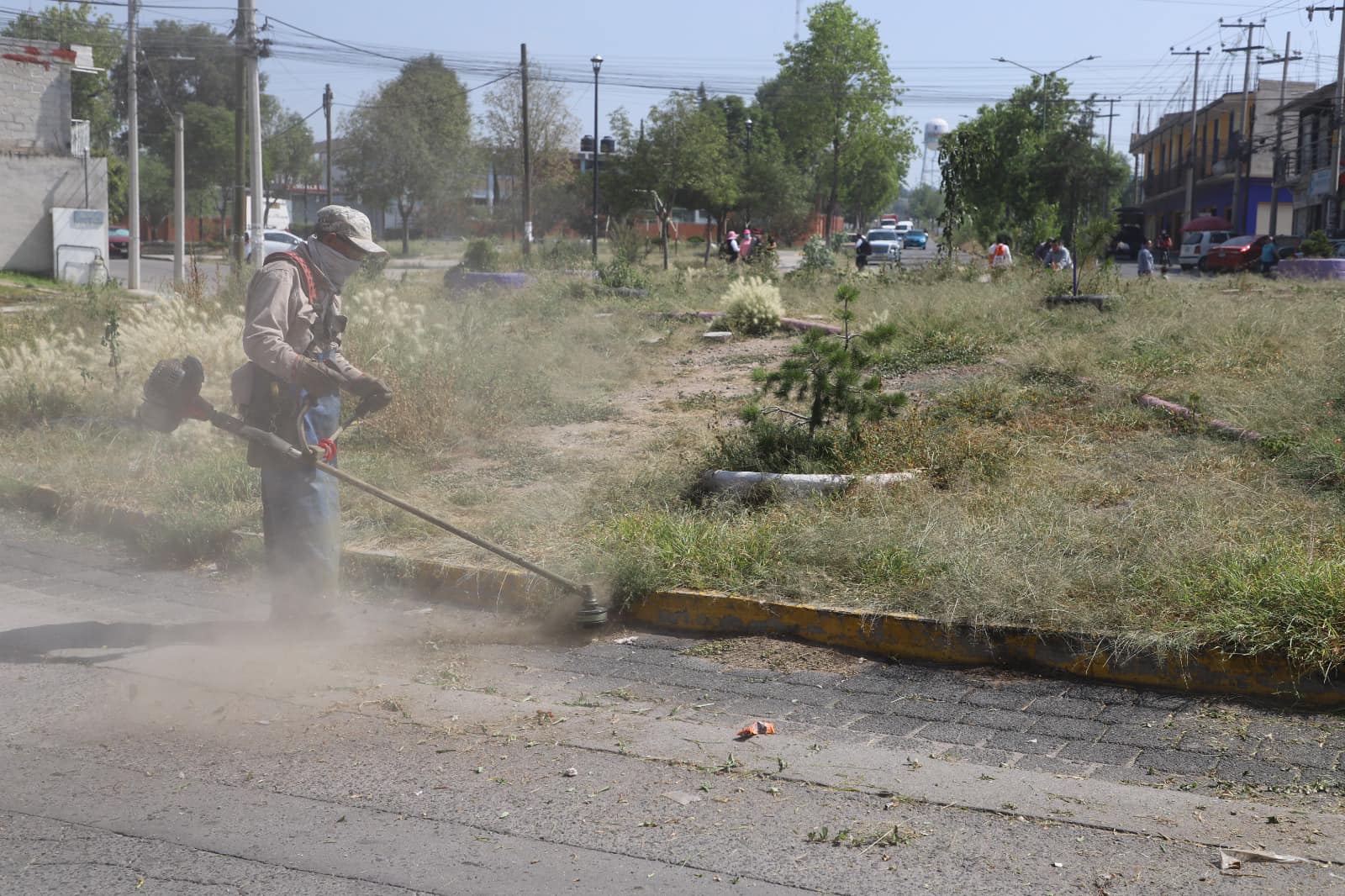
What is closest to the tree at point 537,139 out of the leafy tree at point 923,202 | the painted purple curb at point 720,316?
the painted purple curb at point 720,316

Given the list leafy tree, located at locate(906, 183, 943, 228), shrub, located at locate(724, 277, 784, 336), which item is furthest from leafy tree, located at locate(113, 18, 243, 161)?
leafy tree, located at locate(906, 183, 943, 228)

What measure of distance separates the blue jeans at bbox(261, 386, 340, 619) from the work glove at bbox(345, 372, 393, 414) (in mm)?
190

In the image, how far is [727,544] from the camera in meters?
5.79

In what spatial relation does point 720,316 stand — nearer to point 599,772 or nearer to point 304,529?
point 304,529

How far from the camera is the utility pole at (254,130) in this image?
63.3 feet

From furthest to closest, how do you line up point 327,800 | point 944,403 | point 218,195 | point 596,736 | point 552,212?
point 218,195 → point 552,212 → point 944,403 → point 596,736 → point 327,800

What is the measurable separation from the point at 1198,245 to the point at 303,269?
44.8 meters

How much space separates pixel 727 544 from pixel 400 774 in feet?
7.80

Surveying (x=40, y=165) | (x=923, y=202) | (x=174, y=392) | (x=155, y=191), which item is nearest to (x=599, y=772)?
(x=174, y=392)

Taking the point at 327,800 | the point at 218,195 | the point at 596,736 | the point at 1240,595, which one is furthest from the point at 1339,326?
the point at 218,195

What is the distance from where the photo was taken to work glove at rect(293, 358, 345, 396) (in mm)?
4793

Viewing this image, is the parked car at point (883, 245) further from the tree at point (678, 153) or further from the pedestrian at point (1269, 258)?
the pedestrian at point (1269, 258)

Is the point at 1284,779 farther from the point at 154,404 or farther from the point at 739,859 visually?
the point at 154,404

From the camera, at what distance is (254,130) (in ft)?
65.0
